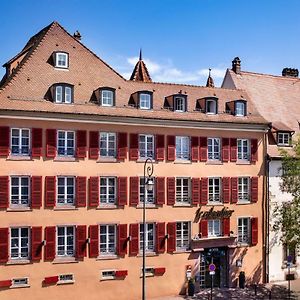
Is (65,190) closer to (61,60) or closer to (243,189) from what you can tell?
(61,60)

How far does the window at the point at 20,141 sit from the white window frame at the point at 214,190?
11707 mm

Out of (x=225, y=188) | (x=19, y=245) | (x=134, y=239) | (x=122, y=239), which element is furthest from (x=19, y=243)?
(x=225, y=188)

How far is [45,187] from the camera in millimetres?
29344

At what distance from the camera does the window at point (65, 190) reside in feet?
98.1

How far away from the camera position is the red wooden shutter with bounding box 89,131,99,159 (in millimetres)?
30531

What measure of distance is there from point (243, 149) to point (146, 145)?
6.98m

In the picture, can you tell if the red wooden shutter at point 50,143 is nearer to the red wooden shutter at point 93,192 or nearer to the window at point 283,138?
the red wooden shutter at point 93,192

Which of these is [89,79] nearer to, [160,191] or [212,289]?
[160,191]

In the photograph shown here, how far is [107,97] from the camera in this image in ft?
103

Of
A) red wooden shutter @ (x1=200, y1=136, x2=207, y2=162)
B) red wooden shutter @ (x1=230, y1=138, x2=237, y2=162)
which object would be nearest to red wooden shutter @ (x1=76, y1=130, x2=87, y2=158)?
red wooden shutter @ (x1=200, y1=136, x2=207, y2=162)

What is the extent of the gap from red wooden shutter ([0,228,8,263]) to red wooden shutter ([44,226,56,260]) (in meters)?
2.15

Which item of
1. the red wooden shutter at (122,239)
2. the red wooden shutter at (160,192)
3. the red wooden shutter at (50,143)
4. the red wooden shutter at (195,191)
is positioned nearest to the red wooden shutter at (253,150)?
the red wooden shutter at (195,191)

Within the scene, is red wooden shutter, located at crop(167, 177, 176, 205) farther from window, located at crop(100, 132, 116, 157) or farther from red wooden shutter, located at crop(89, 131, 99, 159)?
red wooden shutter, located at crop(89, 131, 99, 159)

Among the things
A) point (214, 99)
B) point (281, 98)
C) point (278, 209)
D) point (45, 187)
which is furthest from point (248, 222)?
point (45, 187)
